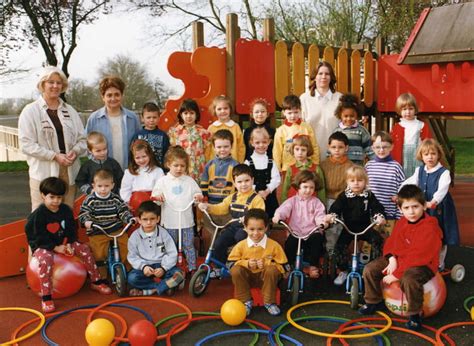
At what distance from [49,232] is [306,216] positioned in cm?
261

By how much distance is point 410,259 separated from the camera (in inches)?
178

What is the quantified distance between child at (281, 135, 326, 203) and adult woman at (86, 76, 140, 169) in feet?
6.38

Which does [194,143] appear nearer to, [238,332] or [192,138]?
[192,138]

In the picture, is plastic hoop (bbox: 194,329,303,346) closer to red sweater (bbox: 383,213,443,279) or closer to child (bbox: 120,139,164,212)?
red sweater (bbox: 383,213,443,279)

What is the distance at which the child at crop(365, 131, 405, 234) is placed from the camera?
19.1ft

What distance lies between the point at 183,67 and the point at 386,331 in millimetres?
4663

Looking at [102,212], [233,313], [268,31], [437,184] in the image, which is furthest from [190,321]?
[268,31]

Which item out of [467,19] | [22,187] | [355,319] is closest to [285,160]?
[355,319]

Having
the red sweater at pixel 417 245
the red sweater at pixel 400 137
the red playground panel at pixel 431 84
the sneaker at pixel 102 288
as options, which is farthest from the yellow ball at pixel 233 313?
the red playground panel at pixel 431 84

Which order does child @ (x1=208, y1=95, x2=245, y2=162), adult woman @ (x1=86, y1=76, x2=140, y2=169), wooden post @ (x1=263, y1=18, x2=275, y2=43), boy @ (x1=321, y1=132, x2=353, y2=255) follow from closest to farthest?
boy @ (x1=321, y1=132, x2=353, y2=255), adult woman @ (x1=86, y1=76, x2=140, y2=169), child @ (x1=208, y1=95, x2=245, y2=162), wooden post @ (x1=263, y1=18, x2=275, y2=43)

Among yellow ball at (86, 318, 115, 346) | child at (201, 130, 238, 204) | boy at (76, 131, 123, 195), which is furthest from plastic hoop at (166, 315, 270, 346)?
boy at (76, 131, 123, 195)

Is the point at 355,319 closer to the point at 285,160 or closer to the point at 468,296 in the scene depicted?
the point at 468,296

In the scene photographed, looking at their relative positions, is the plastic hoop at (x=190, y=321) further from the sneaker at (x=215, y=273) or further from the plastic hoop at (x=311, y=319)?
the sneaker at (x=215, y=273)

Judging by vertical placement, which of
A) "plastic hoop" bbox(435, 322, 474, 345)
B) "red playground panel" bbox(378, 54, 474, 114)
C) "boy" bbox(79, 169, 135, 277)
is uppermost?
"red playground panel" bbox(378, 54, 474, 114)
